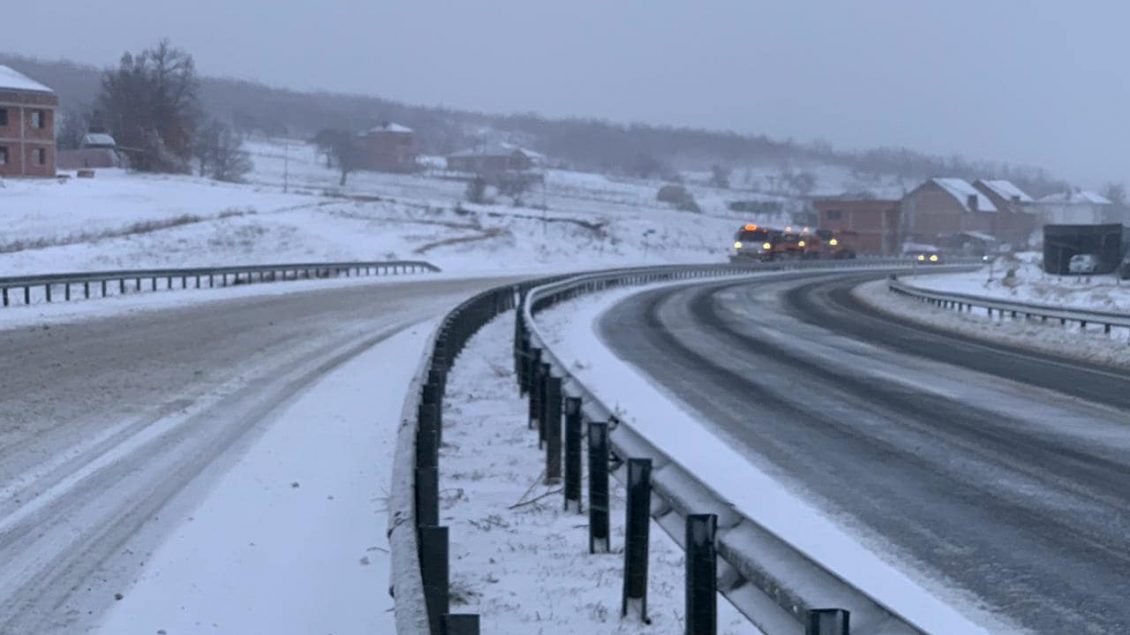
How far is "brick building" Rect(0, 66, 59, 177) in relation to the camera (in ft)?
327

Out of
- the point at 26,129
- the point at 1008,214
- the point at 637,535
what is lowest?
the point at 637,535

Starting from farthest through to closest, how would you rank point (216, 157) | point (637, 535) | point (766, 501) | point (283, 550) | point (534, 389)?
point (216, 157) → point (534, 389) → point (766, 501) → point (283, 550) → point (637, 535)

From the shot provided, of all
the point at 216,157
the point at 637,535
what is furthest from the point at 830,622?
the point at 216,157

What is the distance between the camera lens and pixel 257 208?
92688 mm

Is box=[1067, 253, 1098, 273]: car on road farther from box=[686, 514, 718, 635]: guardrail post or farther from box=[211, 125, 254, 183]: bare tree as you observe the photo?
box=[211, 125, 254, 183]: bare tree

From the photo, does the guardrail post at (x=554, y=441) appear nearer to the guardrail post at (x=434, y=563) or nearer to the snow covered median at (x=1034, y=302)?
the guardrail post at (x=434, y=563)

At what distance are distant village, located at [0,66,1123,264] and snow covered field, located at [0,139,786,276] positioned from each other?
18.2ft

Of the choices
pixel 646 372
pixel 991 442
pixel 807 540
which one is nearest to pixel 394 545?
pixel 807 540

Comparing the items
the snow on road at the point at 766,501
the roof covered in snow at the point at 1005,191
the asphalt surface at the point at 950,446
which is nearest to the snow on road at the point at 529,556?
the snow on road at the point at 766,501

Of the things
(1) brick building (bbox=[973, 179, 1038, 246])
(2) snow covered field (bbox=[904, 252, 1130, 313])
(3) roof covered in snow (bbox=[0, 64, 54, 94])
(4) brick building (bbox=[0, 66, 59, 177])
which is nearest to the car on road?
(2) snow covered field (bbox=[904, 252, 1130, 313])

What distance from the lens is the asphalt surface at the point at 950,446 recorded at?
30.3 ft

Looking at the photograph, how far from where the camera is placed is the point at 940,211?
5886 inches

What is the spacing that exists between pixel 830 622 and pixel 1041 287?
49.2 m

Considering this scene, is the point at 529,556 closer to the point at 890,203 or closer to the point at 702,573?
the point at 702,573
